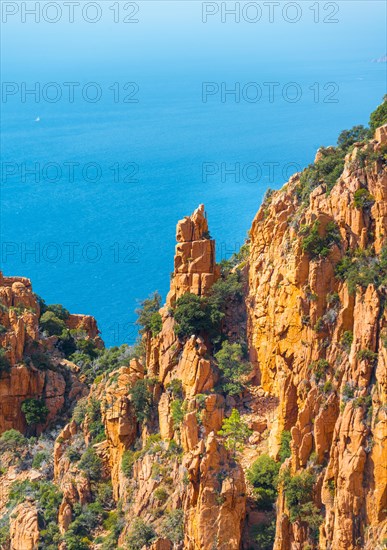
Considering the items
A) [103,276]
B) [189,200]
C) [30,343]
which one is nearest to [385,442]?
[30,343]

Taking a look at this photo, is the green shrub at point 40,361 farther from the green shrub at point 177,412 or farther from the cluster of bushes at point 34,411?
the green shrub at point 177,412

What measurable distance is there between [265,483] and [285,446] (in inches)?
83.2

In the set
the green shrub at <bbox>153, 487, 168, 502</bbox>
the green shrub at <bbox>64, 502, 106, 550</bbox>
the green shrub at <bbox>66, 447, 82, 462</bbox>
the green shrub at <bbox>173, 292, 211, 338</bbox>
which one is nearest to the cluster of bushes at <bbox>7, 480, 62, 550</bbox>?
the green shrub at <bbox>64, 502, 106, 550</bbox>

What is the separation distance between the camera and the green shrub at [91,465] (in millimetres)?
55031

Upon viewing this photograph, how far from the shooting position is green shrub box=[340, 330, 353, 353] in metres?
46.0

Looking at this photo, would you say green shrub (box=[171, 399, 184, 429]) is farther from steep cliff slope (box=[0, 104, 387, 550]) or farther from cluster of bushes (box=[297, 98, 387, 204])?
cluster of bushes (box=[297, 98, 387, 204])

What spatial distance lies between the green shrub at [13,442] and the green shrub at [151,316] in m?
11.9

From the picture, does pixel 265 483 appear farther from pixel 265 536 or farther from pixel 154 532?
pixel 154 532

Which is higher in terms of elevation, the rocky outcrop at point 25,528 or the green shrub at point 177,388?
the green shrub at point 177,388

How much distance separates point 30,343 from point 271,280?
23.2 metres

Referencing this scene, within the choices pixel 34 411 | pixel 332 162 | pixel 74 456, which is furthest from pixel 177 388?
pixel 34 411

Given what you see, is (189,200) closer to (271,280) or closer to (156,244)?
(156,244)

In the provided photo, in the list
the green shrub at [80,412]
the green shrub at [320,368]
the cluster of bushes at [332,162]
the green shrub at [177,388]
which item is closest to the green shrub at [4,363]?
the green shrub at [80,412]

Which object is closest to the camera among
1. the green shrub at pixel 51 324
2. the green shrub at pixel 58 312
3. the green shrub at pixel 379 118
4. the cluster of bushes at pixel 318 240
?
the cluster of bushes at pixel 318 240
